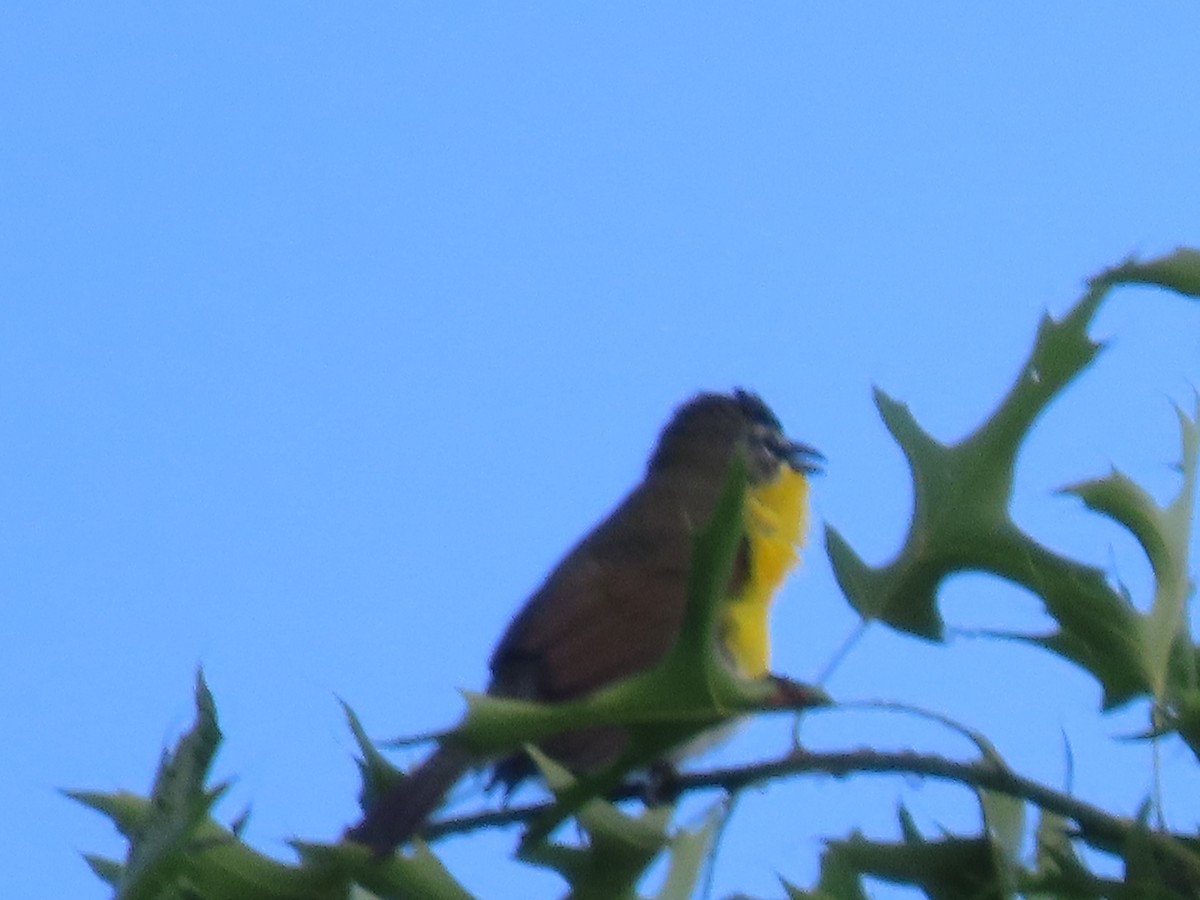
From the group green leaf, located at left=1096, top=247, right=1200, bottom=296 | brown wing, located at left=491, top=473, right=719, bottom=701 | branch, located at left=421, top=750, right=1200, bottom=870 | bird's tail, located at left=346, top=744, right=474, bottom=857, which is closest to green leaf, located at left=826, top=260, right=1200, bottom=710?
green leaf, located at left=1096, top=247, right=1200, bottom=296

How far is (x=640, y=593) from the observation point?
5434 millimetres

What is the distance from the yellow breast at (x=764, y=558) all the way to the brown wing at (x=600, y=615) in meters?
0.20

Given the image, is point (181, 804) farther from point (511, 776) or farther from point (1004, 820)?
point (511, 776)

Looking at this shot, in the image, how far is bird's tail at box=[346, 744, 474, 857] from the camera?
7.40ft

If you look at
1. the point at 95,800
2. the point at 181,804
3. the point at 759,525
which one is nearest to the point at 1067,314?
the point at 181,804

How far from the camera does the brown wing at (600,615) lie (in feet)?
16.4

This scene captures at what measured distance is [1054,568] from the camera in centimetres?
227

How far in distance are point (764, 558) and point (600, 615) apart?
0.79m

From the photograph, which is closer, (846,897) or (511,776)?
(846,897)

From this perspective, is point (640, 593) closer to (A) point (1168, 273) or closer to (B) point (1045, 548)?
(B) point (1045, 548)

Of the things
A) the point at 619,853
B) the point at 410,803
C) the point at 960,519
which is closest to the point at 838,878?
the point at 619,853

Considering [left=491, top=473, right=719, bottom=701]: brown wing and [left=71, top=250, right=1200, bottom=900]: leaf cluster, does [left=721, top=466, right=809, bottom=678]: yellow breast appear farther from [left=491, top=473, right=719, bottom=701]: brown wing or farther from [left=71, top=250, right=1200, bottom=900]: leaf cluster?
[left=71, top=250, right=1200, bottom=900]: leaf cluster

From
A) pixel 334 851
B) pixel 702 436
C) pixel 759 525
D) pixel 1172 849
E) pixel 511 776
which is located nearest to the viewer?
pixel 1172 849

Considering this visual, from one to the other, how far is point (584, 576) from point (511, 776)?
1297 mm
